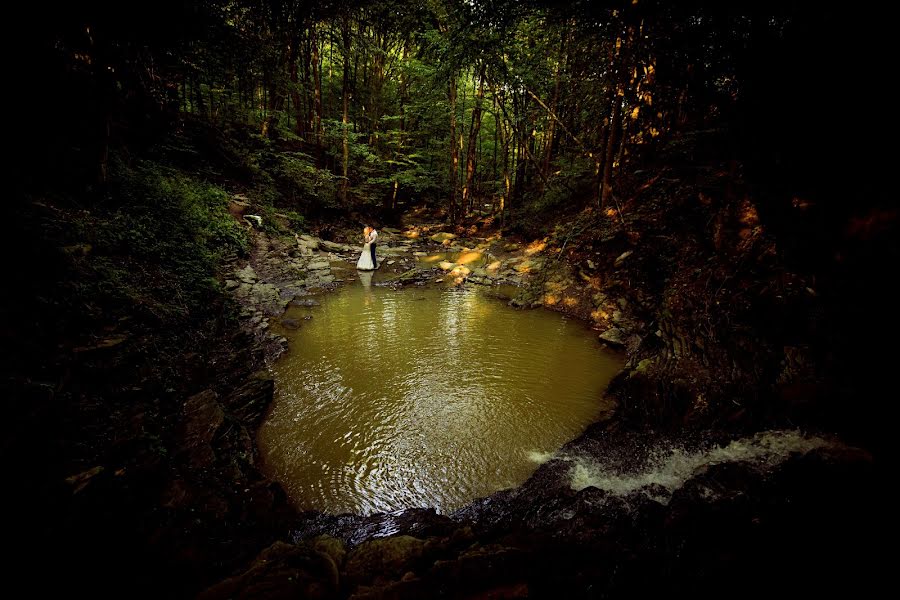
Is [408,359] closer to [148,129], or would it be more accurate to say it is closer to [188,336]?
[188,336]

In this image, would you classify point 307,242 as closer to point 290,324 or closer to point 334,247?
point 334,247

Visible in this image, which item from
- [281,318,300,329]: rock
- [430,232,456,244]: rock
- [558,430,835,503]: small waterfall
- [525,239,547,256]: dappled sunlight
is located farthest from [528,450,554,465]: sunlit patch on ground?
[430,232,456,244]: rock

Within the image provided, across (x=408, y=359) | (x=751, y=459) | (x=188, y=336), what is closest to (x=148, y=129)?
(x=188, y=336)

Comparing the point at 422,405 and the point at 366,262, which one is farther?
the point at 366,262

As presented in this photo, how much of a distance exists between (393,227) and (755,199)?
20.2m

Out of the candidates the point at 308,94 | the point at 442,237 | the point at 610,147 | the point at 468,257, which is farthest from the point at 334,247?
the point at 610,147

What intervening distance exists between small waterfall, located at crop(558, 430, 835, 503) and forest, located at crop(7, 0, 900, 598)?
9 cm

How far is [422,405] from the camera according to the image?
5434 mm

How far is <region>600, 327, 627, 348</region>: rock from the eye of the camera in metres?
7.35

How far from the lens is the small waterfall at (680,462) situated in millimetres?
3564

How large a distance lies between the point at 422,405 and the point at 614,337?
461 centimetres

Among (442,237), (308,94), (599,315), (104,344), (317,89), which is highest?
(308,94)

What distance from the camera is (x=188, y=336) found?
552cm

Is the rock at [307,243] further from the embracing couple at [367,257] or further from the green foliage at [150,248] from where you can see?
the green foliage at [150,248]
